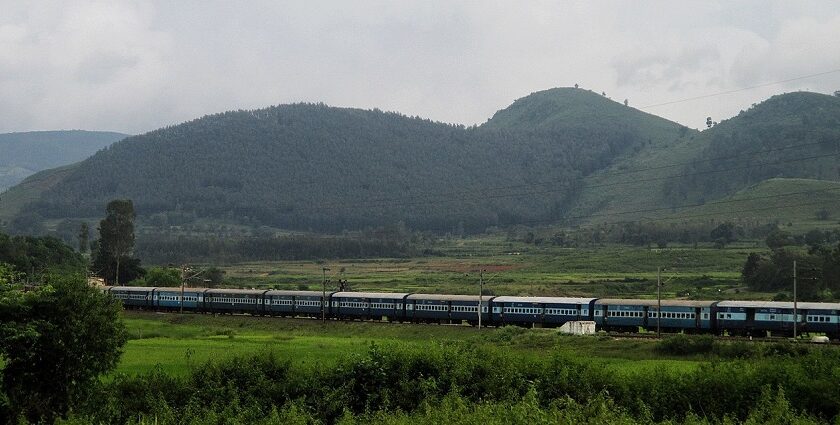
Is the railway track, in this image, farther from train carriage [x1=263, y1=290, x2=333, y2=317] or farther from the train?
train carriage [x1=263, y1=290, x2=333, y2=317]

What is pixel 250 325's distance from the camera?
86250mm

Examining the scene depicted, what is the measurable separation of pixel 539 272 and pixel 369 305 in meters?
62.6

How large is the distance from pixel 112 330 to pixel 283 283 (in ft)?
302

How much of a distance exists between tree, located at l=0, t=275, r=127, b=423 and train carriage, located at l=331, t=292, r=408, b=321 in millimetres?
38957

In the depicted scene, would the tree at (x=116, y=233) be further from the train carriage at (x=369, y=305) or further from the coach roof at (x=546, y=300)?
the coach roof at (x=546, y=300)

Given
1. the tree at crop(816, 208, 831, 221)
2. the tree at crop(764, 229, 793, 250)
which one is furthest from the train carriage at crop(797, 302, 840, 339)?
the tree at crop(816, 208, 831, 221)

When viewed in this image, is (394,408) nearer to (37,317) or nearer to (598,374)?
(598,374)

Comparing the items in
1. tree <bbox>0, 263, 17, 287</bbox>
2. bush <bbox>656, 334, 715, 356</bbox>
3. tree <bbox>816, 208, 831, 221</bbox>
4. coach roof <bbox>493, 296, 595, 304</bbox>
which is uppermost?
tree <bbox>816, 208, 831, 221</bbox>

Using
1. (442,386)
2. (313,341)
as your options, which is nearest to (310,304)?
(313,341)

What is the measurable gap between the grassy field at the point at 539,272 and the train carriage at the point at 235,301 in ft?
68.2

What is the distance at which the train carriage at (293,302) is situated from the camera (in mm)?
86688

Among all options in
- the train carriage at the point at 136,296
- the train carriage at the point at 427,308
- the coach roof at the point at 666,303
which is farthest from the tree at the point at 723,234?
the train carriage at the point at 136,296

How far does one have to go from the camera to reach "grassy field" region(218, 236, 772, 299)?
110 metres

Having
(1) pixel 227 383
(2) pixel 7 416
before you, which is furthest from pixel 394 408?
(2) pixel 7 416
